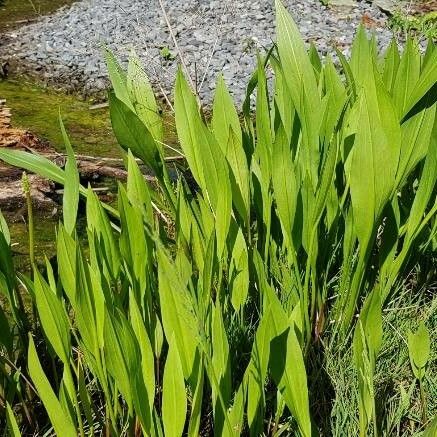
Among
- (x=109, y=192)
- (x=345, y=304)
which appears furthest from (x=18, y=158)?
(x=109, y=192)

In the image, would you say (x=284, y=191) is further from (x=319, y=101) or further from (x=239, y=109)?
(x=239, y=109)

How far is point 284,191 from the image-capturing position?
128 cm

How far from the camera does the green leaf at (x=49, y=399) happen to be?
0.99m

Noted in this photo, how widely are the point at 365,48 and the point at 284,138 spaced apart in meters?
0.43

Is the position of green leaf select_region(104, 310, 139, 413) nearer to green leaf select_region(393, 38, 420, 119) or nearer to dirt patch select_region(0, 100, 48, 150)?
green leaf select_region(393, 38, 420, 119)

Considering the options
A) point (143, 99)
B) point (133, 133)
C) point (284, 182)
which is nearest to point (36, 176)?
point (143, 99)

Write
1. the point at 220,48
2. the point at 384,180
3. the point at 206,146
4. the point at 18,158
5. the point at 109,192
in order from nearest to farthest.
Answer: the point at 384,180 → the point at 206,146 → the point at 18,158 → the point at 109,192 → the point at 220,48

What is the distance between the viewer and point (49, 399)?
3.26 feet

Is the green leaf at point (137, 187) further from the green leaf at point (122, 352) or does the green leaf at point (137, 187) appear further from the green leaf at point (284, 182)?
the green leaf at point (122, 352)

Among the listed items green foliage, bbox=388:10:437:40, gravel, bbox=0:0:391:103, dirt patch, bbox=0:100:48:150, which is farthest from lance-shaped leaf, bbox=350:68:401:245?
green foliage, bbox=388:10:437:40

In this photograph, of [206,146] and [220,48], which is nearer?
[206,146]

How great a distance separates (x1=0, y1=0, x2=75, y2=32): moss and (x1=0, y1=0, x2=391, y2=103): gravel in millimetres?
175

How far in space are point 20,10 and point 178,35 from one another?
1.75m

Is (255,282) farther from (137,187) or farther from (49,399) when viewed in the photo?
(49,399)
